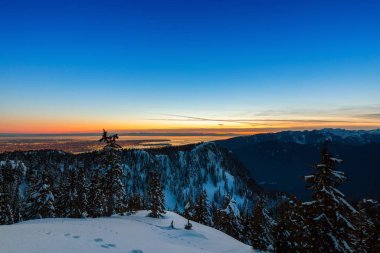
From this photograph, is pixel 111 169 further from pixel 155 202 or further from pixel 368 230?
pixel 368 230

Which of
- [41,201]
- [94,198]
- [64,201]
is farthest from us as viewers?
[94,198]

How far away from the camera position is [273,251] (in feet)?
105

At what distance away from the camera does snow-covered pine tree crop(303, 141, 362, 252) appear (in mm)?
19656

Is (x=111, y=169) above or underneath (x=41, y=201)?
above

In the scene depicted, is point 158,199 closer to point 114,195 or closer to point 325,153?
point 114,195

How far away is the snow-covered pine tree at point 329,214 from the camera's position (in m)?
19.7

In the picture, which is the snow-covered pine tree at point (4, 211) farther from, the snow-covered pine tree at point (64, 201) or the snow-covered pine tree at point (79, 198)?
the snow-covered pine tree at point (79, 198)

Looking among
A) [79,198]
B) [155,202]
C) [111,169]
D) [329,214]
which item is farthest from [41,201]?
[329,214]

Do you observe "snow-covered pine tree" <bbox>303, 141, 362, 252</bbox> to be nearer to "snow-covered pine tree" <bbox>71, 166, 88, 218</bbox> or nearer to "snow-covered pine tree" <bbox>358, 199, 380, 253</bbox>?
"snow-covered pine tree" <bbox>358, 199, 380, 253</bbox>

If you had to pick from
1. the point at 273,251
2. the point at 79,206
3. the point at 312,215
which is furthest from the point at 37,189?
the point at 312,215

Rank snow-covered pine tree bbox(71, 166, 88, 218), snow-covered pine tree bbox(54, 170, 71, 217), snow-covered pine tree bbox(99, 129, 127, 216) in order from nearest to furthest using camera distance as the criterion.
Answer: snow-covered pine tree bbox(99, 129, 127, 216) < snow-covered pine tree bbox(54, 170, 71, 217) < snow-covered pine tree bbox(71, 166, 88, 218)

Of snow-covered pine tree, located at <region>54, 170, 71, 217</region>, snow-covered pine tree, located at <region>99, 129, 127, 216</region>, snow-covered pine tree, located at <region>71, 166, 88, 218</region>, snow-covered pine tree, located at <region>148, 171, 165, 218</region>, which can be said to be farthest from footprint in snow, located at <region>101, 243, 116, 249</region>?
snow-covered pine tree, located at <region>54, 170, 71, 217</region>

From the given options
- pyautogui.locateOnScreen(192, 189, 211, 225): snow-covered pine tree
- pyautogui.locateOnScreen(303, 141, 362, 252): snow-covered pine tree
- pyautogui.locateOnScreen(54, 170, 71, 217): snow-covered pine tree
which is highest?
pyautogui.locateOnScreen(303, 141, 362, 252): snow-covered pine tree

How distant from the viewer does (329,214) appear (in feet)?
65.7
